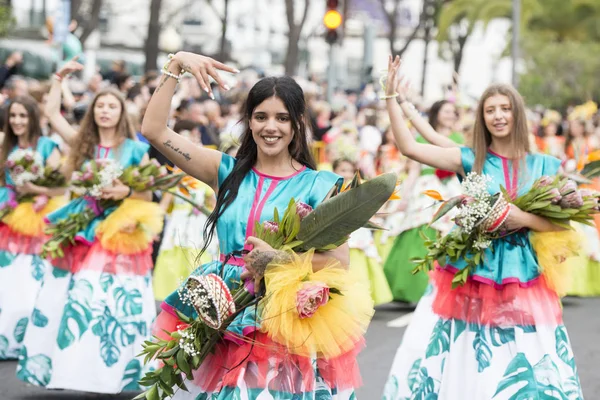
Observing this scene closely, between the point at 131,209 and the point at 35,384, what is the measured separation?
137 cm

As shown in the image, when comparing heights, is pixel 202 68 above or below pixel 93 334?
above

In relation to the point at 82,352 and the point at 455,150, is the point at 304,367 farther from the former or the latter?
the point at 82,352

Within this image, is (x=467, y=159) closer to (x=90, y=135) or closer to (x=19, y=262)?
(x=90, y=135)

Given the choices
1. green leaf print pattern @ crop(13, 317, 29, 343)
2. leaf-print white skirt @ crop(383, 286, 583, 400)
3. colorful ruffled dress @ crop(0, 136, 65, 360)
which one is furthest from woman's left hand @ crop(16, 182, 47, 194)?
leaf-print white skirt @ crop(383, 286, 583, 400)

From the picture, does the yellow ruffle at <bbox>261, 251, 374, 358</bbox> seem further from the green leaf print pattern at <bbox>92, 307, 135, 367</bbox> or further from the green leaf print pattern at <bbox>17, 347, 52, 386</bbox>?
the green leaf print pattern at <bbox>17, 347, 52, 386</bbox>

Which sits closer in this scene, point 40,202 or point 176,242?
point 40,202

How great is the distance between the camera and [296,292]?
4859 millimetres

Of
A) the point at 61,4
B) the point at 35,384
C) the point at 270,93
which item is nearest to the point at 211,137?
the point at 61,4

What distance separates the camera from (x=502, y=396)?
6707 mm

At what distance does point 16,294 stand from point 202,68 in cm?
550

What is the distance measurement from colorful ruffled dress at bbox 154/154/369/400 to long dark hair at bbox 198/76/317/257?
0.12 feet

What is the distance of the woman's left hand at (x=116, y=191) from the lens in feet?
28.0

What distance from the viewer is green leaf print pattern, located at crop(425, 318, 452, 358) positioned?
707cm

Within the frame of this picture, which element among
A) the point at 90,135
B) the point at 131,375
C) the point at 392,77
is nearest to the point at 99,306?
the point at 131,375
